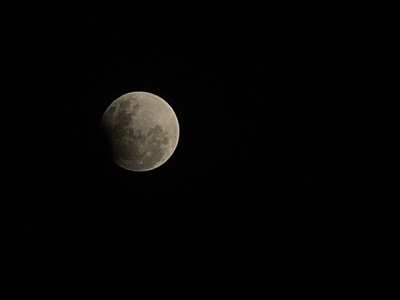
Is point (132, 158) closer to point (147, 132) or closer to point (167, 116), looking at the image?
point (147, 132)

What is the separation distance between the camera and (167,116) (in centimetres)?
453

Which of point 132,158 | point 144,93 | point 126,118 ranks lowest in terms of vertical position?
point 132,158

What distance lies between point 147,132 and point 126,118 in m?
0.32

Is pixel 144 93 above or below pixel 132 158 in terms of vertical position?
above

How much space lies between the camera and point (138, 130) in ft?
13.9

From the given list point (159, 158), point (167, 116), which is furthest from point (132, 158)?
point (167, 116)

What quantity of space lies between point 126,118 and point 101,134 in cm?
45

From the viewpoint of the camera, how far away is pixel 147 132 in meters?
Result: 4.24

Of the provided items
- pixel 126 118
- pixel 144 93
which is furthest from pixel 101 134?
pixel 144 93

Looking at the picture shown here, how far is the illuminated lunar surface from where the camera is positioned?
4.25 m

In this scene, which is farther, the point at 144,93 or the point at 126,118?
the point at 144,93

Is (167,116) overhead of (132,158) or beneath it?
overhead

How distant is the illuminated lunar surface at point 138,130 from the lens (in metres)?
4.25

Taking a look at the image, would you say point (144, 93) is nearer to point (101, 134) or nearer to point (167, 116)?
point (167, 116)
